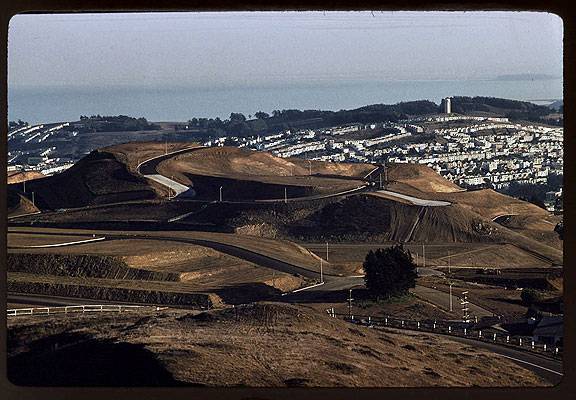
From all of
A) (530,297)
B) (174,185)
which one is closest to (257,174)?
(174,185)

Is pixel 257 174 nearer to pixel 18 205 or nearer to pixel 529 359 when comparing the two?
pixel 18 205

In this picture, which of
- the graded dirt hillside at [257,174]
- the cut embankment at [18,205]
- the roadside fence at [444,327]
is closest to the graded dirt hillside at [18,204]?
the cut embankment at [18,205]

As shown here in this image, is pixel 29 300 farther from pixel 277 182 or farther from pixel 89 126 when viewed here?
pixel 277 182

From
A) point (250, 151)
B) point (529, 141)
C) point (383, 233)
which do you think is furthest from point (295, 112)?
point (529, 141)

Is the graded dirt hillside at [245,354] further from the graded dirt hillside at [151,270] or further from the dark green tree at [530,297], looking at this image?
the dark green tree at [530,297]

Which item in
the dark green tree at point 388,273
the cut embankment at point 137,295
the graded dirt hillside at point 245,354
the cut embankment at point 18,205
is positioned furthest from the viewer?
the cut embankment at point 137,295

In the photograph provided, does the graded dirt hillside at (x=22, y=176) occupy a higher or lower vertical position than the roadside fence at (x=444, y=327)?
higher

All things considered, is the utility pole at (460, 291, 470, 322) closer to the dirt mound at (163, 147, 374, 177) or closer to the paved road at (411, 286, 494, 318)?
the paved road at (411, 286, 494, 318)

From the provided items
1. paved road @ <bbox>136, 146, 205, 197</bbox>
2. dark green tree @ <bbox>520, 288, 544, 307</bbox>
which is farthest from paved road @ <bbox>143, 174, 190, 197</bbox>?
dark green tree @ <bbox>520, 288, 544, 307</bbox>
